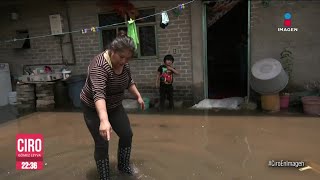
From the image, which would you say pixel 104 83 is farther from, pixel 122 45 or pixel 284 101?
pixel 284 101

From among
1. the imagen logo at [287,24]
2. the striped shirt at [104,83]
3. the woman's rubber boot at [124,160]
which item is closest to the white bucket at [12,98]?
the woman's rubber boot at [124,160]

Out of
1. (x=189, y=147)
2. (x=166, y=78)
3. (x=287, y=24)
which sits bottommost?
(x=189, y=147)

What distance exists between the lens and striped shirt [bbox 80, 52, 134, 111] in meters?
3.25

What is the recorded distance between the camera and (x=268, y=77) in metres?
6.66

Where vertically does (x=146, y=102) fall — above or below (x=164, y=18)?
below

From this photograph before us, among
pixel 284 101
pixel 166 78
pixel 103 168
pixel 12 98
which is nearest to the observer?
pixel 103 168

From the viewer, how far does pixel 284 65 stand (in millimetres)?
7230

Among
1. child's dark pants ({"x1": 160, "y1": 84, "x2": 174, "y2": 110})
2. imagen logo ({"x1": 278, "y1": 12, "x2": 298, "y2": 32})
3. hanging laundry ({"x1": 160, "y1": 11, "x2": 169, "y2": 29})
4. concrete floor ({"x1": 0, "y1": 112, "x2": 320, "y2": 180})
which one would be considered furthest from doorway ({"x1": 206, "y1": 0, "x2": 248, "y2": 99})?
concrete floor ({"x1": 0, "y1": 112, "x2": 320, "y2": 180})

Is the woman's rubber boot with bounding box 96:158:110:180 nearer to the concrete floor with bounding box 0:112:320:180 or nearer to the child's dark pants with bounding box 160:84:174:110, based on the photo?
the concrete floor with bounding box 0:112:320:180

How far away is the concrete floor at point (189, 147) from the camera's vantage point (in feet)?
13.9

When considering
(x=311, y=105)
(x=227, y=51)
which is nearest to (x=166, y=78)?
(x=311, y=105)

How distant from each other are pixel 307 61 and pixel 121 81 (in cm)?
506

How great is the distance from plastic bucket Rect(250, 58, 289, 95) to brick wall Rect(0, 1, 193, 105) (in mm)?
1628

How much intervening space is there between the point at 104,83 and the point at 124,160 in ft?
3.97
